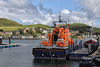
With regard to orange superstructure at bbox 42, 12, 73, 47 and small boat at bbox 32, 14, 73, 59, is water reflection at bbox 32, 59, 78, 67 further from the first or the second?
orange superstructure at bbox 42, 12, 73, 47

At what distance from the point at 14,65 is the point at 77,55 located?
37.5ft

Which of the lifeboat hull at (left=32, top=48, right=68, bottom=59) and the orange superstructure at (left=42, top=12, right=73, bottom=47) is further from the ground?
the orange superstructure at (left=42, top=12, right=73, bottom=47)

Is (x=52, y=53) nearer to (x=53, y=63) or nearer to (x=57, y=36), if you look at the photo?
(x=53, y=63)

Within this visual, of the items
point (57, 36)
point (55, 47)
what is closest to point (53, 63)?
point (55, 47)

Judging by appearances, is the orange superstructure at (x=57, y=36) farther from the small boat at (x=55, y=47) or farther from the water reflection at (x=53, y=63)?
the water reflection at (x=53, y=63)

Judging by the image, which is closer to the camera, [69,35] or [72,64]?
[72,64]

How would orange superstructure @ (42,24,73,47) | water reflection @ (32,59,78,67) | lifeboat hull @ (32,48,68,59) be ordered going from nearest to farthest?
1. water reflection @ (32,59,78,67)
2. lifeboat hull @ (32,48,68,59)
3. orange superstructure @ (42,24,73,47)

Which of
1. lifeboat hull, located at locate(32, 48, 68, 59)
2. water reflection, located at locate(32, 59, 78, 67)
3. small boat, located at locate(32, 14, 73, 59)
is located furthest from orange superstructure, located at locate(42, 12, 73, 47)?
water reflection, located at locate(32, 59, 78, 67)

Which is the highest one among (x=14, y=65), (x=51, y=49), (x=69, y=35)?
(x=69, y=35)

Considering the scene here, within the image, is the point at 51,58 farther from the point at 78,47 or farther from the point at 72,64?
the point at 78,47

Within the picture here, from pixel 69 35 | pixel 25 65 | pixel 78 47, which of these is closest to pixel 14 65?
pixel 25 65

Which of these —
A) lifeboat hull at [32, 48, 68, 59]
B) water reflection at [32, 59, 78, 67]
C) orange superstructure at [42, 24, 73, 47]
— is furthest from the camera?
orange superstructure at [42, 24, 73, 47]

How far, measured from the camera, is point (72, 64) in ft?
99.0

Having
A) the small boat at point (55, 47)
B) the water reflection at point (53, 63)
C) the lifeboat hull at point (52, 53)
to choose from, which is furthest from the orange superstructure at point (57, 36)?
the water reflection at point (53, 63)
